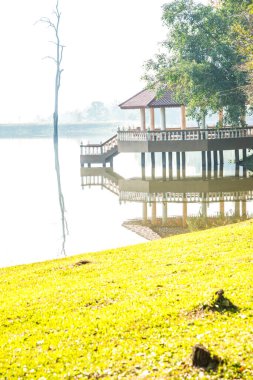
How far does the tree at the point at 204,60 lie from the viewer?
4545 centimetres

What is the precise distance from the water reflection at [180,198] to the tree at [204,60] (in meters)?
5.10

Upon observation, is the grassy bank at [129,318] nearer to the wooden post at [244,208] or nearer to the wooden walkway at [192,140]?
the wooden post at [244,208]

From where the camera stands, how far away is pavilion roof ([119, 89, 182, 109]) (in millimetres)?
51469

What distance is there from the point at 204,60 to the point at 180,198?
14926mm

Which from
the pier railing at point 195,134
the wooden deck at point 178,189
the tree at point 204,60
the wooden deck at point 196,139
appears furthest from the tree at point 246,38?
the wooden deck at point 178,189

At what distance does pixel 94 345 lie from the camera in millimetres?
10164

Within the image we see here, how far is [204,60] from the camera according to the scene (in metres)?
46.7

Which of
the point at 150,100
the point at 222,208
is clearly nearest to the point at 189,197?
the point at 222,208

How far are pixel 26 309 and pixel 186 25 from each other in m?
37.2

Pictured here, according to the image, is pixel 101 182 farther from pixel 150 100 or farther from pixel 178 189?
pixel 150 100

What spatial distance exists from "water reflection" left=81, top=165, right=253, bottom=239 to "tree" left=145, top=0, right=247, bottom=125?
16.7 ft

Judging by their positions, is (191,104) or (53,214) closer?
(53,214)

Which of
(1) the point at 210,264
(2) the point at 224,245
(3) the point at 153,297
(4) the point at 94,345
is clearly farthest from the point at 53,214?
(4) the point at 94,345

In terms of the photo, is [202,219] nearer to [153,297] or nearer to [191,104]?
[153,297]
